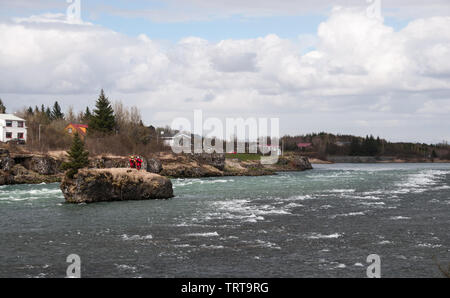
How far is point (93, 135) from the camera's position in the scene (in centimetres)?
12569

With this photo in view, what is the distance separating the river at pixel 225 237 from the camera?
80.8ft

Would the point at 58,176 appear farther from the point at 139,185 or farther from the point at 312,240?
the point at 312,240

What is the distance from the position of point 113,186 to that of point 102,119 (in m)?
78.0

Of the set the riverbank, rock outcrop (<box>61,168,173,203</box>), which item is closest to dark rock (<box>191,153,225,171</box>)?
the riverbank

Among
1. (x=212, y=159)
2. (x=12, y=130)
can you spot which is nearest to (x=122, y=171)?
(x=12, y=130)

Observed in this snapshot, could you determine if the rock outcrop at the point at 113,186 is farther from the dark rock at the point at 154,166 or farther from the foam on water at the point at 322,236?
the dark rock at the point at 154,166

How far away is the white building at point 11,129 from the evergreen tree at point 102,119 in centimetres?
1844

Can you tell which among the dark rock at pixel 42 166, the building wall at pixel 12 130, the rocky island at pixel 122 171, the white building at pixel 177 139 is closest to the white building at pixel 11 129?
the building wall at pixel 12 130

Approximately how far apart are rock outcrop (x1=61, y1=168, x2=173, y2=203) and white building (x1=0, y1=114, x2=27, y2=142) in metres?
67.3

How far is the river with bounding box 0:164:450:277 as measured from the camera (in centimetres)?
2464

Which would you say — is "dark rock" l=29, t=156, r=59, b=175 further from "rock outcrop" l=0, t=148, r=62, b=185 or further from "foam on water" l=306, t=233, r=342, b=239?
"foam on water" l=306, t=233, r=342, b=239

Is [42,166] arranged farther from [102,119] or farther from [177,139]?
[177,139]

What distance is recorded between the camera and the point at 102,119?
427ft
